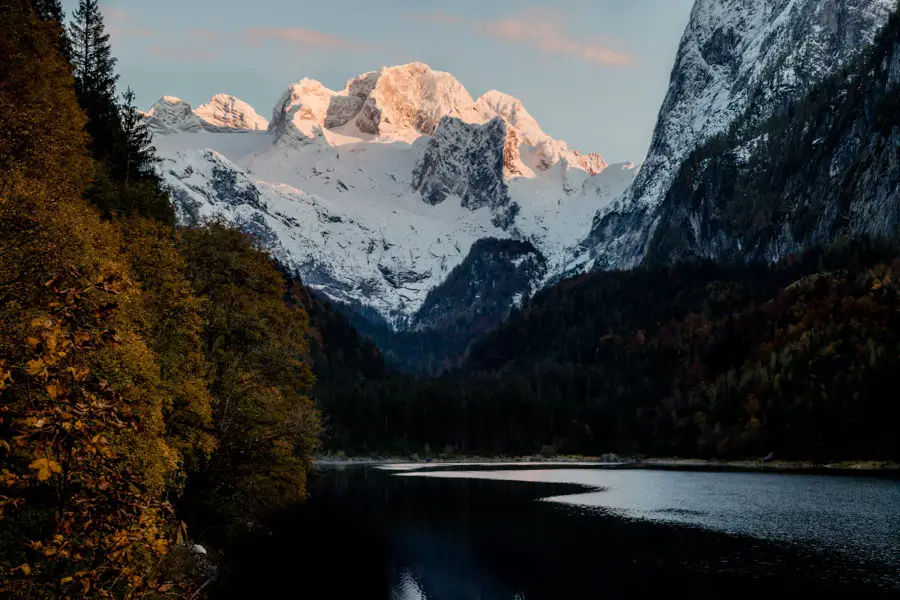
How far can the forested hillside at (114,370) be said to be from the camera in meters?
12.8

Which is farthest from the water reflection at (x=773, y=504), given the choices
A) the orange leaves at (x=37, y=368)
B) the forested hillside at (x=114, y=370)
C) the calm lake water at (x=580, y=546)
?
the orange leaves at (x=37, y=368)

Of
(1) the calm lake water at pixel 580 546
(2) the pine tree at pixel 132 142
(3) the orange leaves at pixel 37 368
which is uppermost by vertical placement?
(2) the pine tree at pixel 132 142

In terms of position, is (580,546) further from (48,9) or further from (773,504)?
(48,9)

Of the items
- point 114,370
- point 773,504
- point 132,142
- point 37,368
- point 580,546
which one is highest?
point 132,142

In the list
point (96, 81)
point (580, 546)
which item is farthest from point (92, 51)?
point (580, 546)

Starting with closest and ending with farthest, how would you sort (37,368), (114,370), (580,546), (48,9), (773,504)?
(37,368) → (114,370) → (580,546) → (48,9) → (773,504)

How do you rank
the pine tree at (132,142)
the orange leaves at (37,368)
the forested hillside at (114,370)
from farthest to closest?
the pine tree at (132,142), the forested hillside at (114,370), the orange leaves at (37,368)

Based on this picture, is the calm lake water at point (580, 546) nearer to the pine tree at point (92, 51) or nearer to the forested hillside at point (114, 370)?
the forested hillside at point (114, 370)

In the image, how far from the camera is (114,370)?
1209 inches

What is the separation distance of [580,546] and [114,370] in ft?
178

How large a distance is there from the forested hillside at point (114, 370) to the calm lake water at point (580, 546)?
10400 millimetres

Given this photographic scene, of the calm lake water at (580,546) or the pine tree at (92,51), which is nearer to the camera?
the calm lake water at (580,546)

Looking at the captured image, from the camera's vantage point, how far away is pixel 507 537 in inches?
3231

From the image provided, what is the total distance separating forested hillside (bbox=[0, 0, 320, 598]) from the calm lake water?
10400 millimetres
